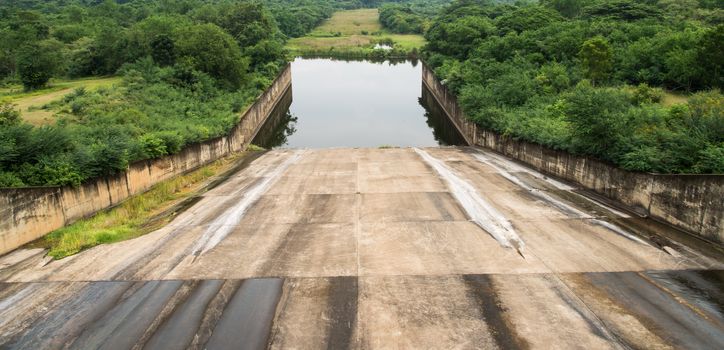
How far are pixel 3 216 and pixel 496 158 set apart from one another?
23.5 m

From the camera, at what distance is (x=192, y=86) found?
3997cm

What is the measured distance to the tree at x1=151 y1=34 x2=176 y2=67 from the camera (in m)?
45.2

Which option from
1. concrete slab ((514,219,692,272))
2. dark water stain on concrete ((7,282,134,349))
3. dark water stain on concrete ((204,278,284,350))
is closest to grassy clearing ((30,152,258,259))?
dark water stain on concrete ((7,282,134,349))

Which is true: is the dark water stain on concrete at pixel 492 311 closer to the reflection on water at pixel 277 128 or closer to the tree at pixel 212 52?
the reflection on water at pixel 277 128

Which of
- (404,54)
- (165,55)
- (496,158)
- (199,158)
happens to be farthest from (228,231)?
(404,54)

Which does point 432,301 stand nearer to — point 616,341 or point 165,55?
point 616,341

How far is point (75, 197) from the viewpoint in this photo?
55.9 feet

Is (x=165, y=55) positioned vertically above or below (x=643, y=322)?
above

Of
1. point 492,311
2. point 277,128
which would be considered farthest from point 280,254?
point 277,128

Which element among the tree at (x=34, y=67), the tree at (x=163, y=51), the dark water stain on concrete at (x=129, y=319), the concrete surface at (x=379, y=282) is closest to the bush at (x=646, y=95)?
the concrete surface at (x=379, y=282)

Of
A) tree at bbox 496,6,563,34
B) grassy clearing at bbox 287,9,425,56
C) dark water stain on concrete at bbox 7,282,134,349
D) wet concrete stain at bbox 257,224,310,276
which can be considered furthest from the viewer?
grassy clearing at bbox 287,9,425,56

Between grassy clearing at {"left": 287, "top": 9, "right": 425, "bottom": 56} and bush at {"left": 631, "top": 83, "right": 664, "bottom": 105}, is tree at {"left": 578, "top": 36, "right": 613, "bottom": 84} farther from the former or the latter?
grassy clearing at {"left": 287, "top": 9, "right": 425, "bottom": 56}

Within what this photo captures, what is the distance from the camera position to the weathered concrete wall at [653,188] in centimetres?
1389

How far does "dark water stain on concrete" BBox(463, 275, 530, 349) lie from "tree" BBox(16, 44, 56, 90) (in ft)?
129
